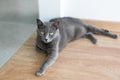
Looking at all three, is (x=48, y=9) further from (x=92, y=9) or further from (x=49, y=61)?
(x=49, y=61)

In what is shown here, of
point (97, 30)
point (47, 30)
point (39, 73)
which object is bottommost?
point (39, 73)

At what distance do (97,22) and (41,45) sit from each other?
636 millimetres

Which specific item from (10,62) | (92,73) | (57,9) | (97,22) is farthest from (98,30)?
(10,62)

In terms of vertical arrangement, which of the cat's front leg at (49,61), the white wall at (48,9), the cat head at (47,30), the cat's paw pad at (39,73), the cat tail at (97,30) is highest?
the white wall at (48,9)

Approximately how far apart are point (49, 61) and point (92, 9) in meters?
0.70

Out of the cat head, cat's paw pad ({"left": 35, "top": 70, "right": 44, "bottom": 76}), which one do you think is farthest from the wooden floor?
the cat head

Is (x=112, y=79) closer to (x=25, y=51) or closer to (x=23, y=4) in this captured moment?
(x=25, y=51)

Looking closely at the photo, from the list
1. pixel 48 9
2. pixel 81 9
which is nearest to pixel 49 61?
pixel 48 9

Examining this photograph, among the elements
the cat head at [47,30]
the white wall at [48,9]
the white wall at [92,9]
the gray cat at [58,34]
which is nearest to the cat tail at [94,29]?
the gray cat at [58,34]

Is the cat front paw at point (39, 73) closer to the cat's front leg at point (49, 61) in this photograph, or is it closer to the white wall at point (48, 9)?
the cat's front leg at point (49, 61)

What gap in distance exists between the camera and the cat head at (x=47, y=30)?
1.44 meters

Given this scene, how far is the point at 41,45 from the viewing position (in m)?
1.57

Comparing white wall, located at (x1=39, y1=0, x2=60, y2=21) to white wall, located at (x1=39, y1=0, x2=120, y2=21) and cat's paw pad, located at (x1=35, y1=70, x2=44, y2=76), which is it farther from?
cat's paw pad, located at (x1=35, y1=70, x2=44, y2=76)

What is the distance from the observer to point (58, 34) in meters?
1.54
